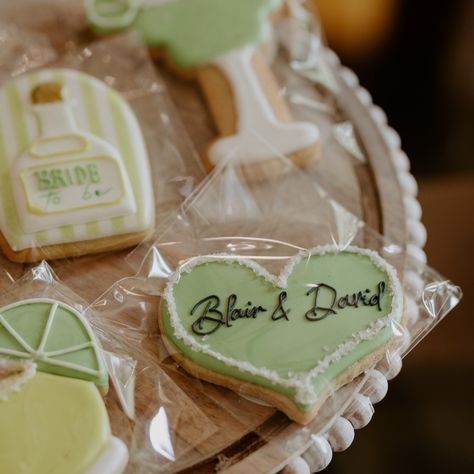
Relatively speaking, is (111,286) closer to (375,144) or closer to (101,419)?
(101,419)

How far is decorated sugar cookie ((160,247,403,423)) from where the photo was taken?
82cm

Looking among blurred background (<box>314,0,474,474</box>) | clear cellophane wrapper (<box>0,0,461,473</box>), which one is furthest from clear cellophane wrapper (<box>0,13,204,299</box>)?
blurred background (<box>314,0,474,474</box>)

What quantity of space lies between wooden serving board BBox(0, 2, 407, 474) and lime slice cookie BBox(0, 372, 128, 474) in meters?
0.07

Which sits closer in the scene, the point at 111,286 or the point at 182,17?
the point at 111,286

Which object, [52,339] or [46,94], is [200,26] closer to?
[46,94]

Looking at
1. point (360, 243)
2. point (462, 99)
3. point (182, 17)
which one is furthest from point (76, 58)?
point (462, 99)

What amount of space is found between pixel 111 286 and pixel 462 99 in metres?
1.48

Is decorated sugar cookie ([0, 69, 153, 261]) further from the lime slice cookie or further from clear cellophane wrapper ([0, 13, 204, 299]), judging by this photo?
the lime slice cookie

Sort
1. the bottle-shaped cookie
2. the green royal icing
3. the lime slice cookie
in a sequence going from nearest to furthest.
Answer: the lime slice cookie
the bottle-shaped cookie
the green royal icing

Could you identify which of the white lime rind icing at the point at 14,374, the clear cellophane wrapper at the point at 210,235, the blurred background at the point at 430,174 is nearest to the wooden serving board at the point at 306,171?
the clear cellophane wrapper at the point at 210,235

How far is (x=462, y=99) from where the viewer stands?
2.10 m

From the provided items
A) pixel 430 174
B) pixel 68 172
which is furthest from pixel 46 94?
pixel 430 174

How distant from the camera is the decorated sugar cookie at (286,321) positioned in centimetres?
82

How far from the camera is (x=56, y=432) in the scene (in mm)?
756
